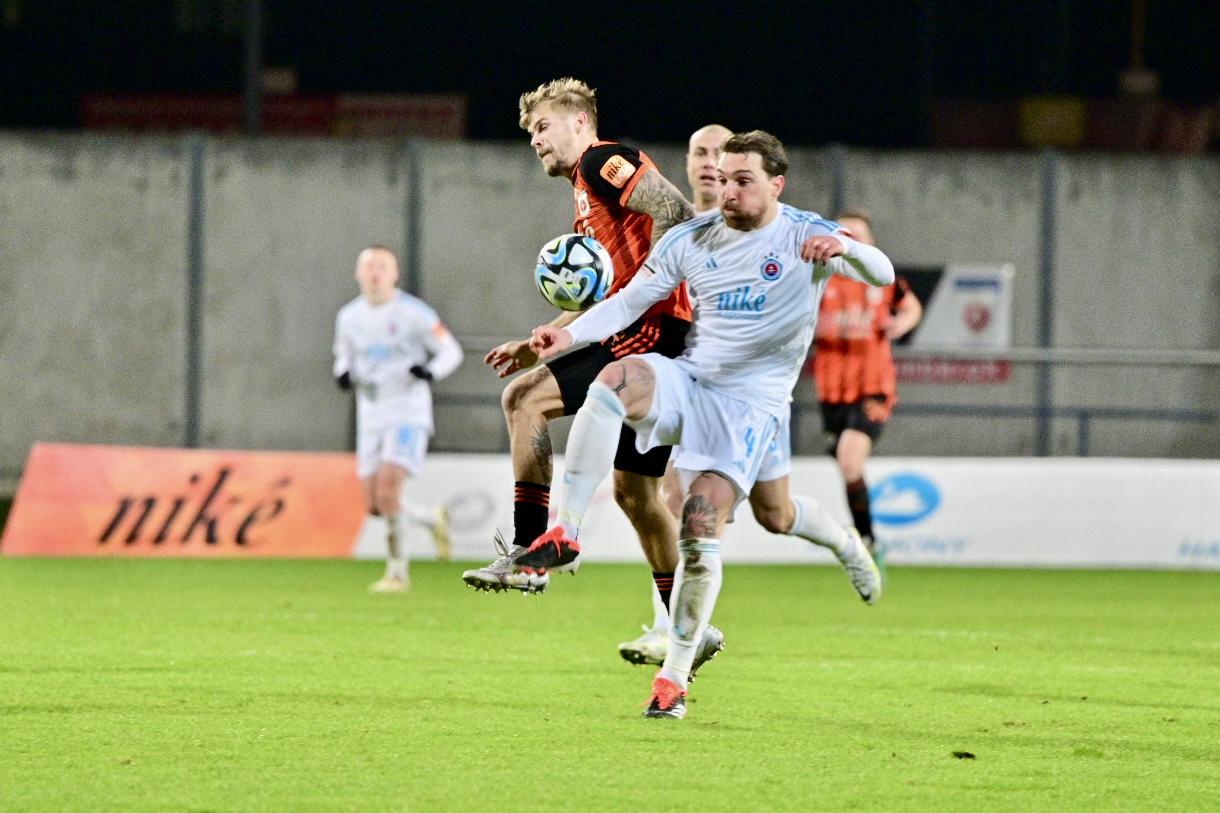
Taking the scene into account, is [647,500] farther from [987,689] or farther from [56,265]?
[56,265]

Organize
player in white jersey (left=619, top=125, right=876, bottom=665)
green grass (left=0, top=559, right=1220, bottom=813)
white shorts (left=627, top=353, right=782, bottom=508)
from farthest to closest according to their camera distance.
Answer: player in white jersey (left=619, top=125, right=876, bottom=665)
white shorts (left=627, top=353, right=782, bottom=508)
green grass (left=0, top=559, right=1220, bottom=813)

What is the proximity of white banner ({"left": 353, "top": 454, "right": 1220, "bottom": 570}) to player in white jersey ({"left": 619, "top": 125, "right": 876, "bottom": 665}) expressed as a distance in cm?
609

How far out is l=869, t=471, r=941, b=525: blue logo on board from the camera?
14438mm

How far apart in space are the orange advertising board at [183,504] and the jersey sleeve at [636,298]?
7.96 meters

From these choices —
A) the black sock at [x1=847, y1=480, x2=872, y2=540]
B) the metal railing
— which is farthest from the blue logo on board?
the black sock at [x1=847, y1=480, x2=872, y2=540]

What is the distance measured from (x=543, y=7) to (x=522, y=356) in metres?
19.5

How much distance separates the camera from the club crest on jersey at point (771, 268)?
21.4 feet

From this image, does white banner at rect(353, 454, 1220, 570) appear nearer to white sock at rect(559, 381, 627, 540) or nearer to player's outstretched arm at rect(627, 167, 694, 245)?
player's outstretched arm at rect(627, 167, 694, 245)

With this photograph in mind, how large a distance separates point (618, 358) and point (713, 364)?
18.7 inches

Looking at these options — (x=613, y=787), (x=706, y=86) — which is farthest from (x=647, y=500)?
(x=706, y=86)

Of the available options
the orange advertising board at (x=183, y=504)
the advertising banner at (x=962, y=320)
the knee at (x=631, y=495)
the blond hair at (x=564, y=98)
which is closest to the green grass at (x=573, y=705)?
the knee at (x=631, y=495)

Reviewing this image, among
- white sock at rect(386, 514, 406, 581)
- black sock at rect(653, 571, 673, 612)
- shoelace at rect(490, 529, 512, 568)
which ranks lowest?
white sock at rect(386, 514, 406, 581)

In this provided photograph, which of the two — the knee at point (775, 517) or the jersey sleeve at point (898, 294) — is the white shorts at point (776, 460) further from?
the jersey sleeve at point (898, 294)

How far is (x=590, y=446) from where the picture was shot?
6277mm
